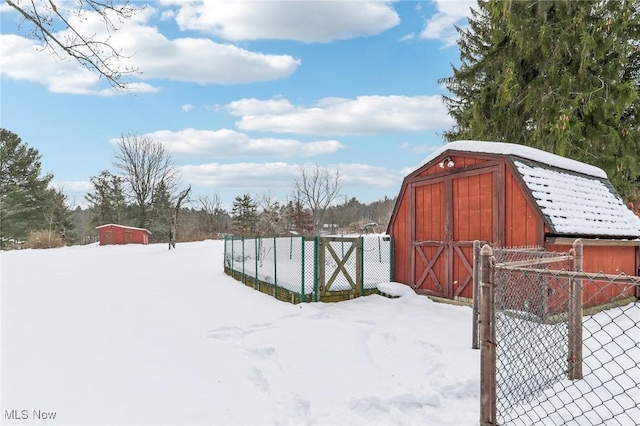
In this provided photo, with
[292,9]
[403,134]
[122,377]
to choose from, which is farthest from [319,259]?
[403,134]

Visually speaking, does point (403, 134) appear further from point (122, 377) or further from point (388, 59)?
point (122, 377)

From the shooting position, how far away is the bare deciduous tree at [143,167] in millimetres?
37906

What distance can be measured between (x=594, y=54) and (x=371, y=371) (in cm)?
1157

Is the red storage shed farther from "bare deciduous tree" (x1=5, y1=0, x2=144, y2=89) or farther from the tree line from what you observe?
the tree line

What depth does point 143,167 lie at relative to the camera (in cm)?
3856

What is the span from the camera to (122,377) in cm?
370

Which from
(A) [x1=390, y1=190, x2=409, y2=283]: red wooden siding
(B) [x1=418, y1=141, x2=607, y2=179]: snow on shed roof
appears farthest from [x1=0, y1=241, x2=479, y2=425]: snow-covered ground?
(B) [x1=418, y1=141, x2=607, y2=179]: snow on shed roof

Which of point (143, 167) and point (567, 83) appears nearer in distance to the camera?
point (567, 83)

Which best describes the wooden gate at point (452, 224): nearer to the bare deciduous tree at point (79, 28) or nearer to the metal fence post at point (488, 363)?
the metal fence post at point (488, 363)

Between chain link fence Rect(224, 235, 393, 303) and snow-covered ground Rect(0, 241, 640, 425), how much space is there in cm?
44

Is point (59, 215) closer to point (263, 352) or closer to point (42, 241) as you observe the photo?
point (42, 241)

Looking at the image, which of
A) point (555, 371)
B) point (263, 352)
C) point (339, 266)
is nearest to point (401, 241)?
point (339, 266)

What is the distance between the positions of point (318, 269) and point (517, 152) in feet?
14.7

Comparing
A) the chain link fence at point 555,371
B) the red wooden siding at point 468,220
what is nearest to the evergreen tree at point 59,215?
the red wooden siding at point 468,220
